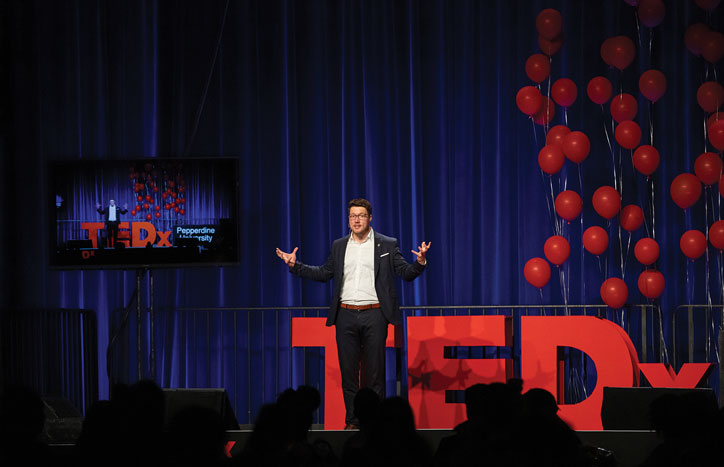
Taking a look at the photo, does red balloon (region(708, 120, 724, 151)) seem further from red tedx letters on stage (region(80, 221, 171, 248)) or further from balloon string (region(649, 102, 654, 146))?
red tedx letters on stage (region(80, 221, 171, 248))

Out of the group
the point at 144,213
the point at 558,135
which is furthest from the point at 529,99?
the point at 144,213

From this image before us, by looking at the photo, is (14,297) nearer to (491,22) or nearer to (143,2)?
(143,2)

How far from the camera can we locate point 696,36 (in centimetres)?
771

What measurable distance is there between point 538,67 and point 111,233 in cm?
438

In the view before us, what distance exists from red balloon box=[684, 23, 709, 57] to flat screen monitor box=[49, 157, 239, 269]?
456 cm

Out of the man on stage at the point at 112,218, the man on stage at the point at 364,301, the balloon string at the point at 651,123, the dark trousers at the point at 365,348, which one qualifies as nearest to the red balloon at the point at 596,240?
the balloon string at the point at 651,123

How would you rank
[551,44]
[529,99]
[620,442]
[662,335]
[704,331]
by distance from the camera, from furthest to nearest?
[704,331], [662,335], [551,44], [529,99], [620,442]

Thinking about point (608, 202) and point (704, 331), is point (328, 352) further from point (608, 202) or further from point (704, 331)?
point (704, 331)

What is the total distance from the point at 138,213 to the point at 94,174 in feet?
1.74

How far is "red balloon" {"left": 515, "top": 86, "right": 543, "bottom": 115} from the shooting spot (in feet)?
25.6

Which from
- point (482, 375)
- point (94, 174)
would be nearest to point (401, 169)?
point (482, 375)

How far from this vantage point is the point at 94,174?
7.23 m

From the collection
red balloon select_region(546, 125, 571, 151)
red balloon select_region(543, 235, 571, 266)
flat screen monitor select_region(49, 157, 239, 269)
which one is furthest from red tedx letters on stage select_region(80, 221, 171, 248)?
red balloon select_region(546, 125, 571, 151)

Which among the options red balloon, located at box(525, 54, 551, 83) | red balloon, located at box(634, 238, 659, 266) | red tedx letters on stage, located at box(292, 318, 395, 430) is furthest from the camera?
red balloon, located at box(525, 54, 551, 83)
